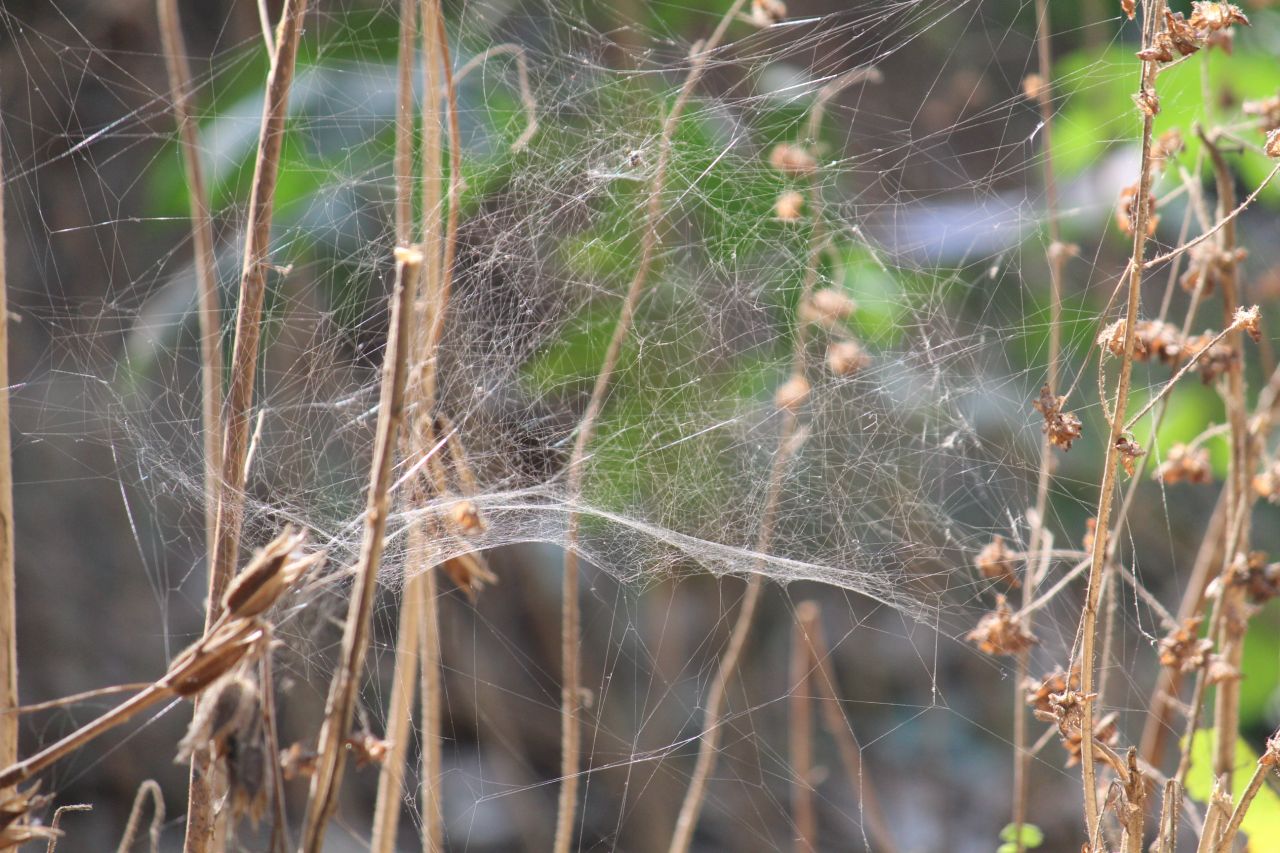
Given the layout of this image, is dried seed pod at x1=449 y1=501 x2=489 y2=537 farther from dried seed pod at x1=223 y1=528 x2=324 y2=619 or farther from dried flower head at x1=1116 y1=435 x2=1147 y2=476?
dried flower head at x1=1116 y1=435 x2=1147 y2=476

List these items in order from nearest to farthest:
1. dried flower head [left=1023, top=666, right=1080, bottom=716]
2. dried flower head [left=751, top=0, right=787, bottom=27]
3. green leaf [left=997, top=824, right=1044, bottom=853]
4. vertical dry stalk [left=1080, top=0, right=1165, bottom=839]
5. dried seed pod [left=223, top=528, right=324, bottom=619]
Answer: dried seed pod [left=223, top=528, right=324, bottom=619]
vertical dry stalk [left=1080, top=0, right=1165, bottom=839]
dried flower head [left=1023, top=666, right=1080, bottom=716]
green leaf [left=997, top=824, right=1044, bottom=853]
dried flower head [left=751, top=0, right=787, bottom=27]

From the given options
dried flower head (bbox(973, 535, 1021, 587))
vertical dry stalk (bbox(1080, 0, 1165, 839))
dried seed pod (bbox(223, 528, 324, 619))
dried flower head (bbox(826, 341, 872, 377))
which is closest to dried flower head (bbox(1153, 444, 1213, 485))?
dried flower head (bbox(973, 535, 1021, 587))

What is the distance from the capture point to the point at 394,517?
982mm

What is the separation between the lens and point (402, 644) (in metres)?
0.87

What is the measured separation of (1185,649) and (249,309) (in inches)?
28.7

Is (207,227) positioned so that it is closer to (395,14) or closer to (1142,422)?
(395,14)

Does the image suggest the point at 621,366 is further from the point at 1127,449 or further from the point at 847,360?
the point at 1127,449

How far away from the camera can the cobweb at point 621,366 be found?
118 cm

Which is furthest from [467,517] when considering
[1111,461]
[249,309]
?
[1111,461]

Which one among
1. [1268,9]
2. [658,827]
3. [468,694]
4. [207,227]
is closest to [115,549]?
[468,694]

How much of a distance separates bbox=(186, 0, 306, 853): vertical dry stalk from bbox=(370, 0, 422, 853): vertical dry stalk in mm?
161

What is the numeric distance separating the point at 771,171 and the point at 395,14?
2.77ft

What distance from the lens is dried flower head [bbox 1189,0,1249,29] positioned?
661 mm

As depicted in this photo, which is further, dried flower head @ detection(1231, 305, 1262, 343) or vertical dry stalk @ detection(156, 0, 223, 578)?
vertical dry stalk @ detection(156, 0, 223, 578)
